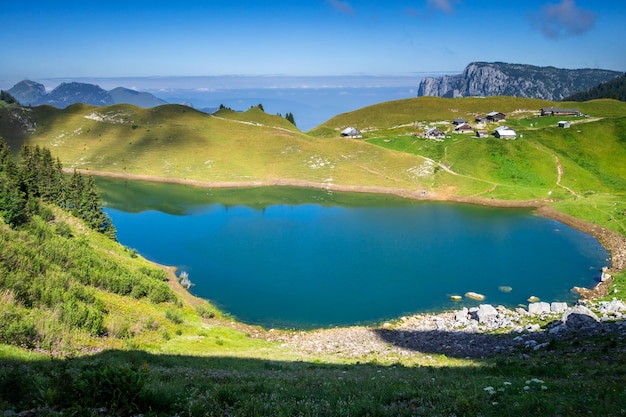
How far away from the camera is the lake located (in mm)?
44844

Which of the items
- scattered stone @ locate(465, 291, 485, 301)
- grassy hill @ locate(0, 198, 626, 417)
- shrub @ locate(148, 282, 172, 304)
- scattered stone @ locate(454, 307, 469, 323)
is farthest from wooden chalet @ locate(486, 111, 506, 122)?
shrub @ locate(148, 282, 172, 304)

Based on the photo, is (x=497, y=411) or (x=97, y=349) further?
(x=97, y=349)

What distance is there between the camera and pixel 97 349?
20.2m

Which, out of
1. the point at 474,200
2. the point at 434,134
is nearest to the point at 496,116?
the point at 434,134

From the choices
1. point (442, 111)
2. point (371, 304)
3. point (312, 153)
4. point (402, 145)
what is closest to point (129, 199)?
point (312, 153)

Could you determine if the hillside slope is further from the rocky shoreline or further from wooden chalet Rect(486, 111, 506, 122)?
the rocky shoreline

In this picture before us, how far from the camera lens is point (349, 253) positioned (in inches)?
2354

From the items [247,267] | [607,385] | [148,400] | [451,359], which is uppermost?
[148,400]

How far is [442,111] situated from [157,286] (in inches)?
6036

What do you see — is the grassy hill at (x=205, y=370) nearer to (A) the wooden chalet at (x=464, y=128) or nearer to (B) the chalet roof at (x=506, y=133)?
(B) the chalet roof at (x=506, y=133)

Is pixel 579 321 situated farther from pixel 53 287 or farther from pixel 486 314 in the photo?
pixel 53 287

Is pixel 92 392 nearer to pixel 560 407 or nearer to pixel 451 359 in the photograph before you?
pixel 560 407

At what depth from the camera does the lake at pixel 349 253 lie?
4484 centimetres

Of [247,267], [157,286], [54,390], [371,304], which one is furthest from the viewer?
[247,267]
